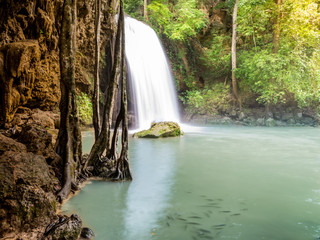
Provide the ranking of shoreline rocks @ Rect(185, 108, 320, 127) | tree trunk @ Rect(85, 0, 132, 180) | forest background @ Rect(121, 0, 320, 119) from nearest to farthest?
tree trunk @ Rect(85, 0, 132, 180) < forest background @ Rect(121, 0, 320, 119) < shoreline rocks @ Rect(185, 108, 320, 127)

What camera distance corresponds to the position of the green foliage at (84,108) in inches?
483

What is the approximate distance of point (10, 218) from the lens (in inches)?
114

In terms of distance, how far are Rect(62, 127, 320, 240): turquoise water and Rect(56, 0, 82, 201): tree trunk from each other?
69cm

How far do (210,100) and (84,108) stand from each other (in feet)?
36.9

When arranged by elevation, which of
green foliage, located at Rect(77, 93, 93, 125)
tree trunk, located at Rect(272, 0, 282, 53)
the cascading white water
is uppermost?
Answer: tree trunk, located at Rect(272, 0, 282, 53)

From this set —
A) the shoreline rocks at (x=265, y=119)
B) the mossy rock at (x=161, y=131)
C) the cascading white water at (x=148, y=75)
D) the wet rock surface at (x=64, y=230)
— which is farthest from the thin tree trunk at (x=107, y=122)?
the shoreline rocks at (x=265, y=119)

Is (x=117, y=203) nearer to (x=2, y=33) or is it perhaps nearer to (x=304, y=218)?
(x=304, y=218)

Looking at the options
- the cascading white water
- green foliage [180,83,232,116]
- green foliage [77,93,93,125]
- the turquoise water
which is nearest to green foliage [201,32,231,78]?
green foliage [180,83,232,116]

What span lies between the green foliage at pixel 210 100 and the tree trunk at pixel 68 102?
15.9 metres

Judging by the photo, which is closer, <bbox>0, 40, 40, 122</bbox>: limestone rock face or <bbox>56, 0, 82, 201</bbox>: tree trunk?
<bbox>56, 0, 82, 201</bbox>: tree trunk

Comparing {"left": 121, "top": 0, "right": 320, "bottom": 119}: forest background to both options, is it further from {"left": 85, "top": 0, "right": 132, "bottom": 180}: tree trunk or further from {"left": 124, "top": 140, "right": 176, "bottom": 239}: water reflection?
{"left": 85, "top": 0, "right": 132, "bottom": 180}: tree trunk

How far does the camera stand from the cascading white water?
16.1m

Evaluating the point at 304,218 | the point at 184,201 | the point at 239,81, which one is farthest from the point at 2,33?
the point at 239,81

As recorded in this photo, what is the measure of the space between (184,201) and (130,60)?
12639 mm
